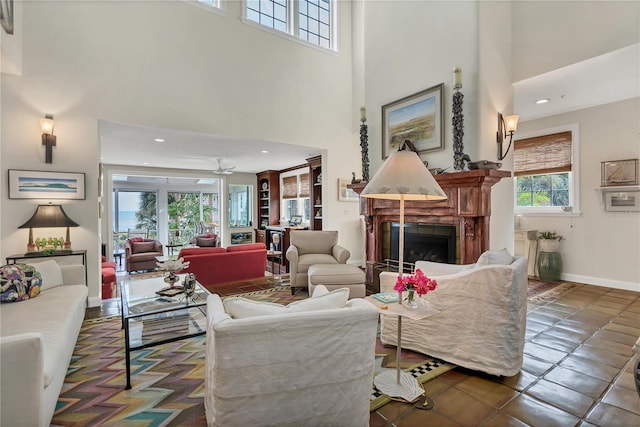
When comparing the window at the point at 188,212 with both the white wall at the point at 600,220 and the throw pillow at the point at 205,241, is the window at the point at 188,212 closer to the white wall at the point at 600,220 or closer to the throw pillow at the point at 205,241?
the throw pillow at the point at 205,241

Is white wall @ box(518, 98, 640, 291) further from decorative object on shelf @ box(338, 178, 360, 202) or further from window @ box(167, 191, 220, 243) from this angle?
window @ box(167, 191, 220, 243)

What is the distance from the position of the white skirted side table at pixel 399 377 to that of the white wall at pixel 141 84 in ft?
11.9

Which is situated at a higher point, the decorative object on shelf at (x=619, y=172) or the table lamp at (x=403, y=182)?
the decorative object on shelf at (x=619, y=172)

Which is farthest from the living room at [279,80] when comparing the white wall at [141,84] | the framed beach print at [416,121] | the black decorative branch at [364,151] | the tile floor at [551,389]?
the tile floor at [551,389]

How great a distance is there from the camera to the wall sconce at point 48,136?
11.1 ft

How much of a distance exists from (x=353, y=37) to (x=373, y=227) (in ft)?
12.5

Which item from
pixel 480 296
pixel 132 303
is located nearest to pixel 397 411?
pixel 480 296

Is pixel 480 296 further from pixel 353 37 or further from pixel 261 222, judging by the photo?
pixel 261 222

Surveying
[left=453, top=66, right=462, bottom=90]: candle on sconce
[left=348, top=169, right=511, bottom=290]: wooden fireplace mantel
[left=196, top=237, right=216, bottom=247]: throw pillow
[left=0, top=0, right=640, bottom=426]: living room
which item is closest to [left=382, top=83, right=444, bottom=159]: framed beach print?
[left=0, top=0, right=640, bottom=426]: living room

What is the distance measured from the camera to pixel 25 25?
3.29 metres

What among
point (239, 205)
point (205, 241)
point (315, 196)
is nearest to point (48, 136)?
point (205, 241)

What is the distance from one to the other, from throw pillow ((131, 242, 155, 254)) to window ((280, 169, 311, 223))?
10.5 feet

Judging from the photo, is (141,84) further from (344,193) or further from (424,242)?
(424,242)

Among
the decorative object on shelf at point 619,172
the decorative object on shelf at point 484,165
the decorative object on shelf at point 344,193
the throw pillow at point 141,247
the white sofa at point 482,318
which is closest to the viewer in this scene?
the white sofa at point 482,318
